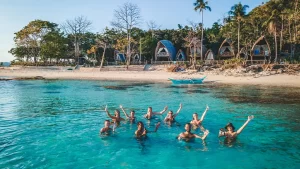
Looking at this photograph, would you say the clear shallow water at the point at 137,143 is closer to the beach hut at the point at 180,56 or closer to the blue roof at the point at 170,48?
the blue roof at the point at 170,48

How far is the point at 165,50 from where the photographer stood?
58.1 metres

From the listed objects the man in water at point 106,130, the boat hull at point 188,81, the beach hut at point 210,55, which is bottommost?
the man in water at point 106,130

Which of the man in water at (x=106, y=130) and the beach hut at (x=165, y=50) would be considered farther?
the beach hut at (x=165, y=50)

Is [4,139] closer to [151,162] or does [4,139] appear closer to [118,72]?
[151,162]

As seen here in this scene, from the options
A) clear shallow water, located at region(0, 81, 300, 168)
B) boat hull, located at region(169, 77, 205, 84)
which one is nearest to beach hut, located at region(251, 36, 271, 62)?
boat hull, located at region(169, 77, 205, 84)

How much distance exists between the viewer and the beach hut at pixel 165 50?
5741 centimetres

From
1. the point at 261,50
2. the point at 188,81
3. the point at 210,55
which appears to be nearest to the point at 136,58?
the point at 210,55

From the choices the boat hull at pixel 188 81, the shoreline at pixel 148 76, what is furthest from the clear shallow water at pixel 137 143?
the shoreline at pixel 148 76

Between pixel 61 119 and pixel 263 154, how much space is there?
449 inches

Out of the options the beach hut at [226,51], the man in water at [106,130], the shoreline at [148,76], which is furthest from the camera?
the beach hut at [226,51]

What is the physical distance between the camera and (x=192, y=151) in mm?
9578

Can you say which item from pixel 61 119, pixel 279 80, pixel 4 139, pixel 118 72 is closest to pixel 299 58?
pixel 279 80

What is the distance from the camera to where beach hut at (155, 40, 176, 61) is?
188ft

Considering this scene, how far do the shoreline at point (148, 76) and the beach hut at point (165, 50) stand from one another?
400 inches
